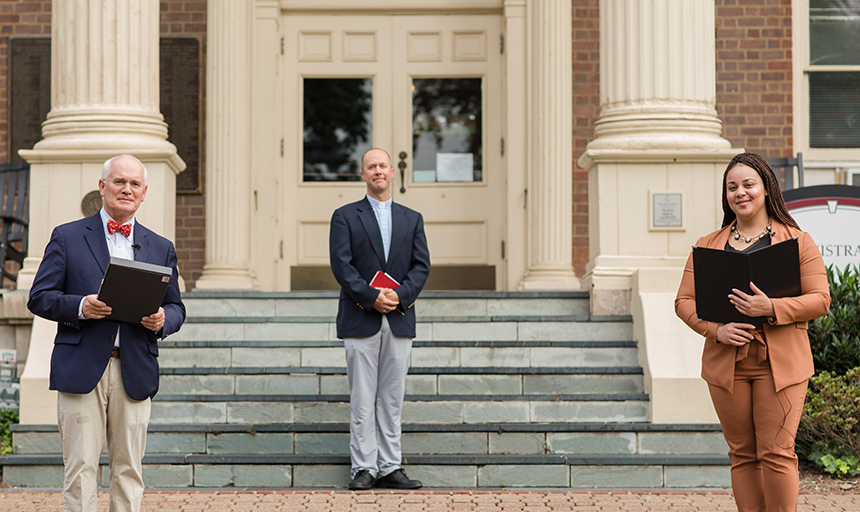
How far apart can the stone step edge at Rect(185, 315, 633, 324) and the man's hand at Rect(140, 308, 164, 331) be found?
3.39m

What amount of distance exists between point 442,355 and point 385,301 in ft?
4.87

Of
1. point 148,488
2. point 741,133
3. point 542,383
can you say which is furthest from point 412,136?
point 148,488

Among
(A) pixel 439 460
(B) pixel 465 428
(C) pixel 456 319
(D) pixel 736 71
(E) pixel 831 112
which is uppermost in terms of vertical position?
(D) pixel 736 71

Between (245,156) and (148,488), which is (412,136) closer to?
(245,156)

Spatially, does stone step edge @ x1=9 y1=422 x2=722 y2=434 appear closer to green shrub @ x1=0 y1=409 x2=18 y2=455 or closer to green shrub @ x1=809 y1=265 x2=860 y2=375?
green shrub @ x1=0 y1=409 x2=18 y2=455

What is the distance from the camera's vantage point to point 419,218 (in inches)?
227

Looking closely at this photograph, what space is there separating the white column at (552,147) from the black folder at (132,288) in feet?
18.9

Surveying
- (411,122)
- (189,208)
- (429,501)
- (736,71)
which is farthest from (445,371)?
(736,71)

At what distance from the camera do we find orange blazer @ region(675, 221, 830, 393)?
360 centimetres

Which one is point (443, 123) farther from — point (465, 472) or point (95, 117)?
point (465, 472)

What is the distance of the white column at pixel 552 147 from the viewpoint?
909cm

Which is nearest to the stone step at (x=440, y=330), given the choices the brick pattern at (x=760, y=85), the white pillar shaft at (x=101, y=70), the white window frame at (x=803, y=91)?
the white pillar shaft at (x=101, y=70)

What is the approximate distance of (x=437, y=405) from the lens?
20.2 ft

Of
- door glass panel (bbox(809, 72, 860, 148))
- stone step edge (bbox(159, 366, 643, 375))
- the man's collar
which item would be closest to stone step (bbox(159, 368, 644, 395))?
stone step edge (bbox(159, 366, 643, 375))
